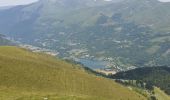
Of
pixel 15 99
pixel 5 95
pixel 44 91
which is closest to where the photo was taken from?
pixel 15 99

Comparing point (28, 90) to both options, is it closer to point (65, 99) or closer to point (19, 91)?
point (19, 91)

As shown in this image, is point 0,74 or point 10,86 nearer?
point 10,86

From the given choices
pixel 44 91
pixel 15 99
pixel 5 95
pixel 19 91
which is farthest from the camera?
pixel 44 91

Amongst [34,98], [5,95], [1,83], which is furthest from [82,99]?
[1,83]

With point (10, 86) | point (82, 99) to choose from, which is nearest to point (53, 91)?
point (10, 86)

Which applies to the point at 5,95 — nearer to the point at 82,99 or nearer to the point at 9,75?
the point at 82,99

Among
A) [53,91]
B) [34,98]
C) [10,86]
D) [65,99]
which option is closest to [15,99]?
[34,98]

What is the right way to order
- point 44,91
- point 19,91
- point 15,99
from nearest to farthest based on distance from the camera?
point 15,99
point 19,91
point 44,91

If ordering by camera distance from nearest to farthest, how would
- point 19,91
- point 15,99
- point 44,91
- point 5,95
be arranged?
point 15,99
point 5,95
point 19,91
point 44,91

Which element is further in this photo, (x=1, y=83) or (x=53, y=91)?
(x=53, y=91)
